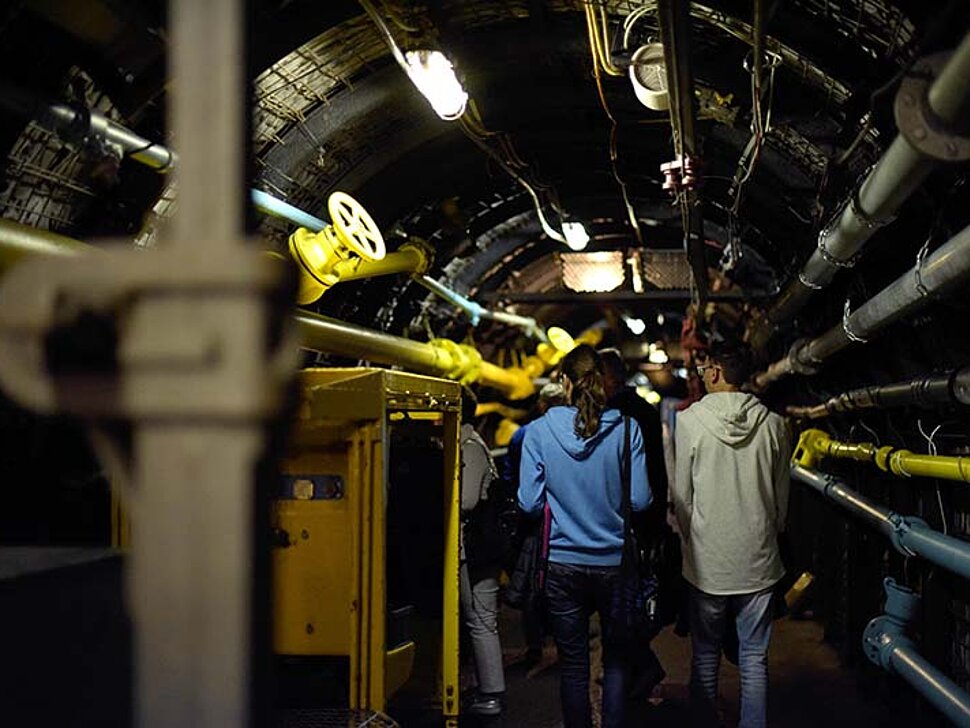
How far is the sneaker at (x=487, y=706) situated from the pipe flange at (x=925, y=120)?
5219mm

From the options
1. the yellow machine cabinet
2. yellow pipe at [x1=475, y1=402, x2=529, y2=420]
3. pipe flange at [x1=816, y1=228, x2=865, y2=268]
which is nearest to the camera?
the yellow machine cabinet

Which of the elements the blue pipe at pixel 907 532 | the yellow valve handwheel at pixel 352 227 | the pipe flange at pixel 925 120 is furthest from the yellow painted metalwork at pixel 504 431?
the pipe flange at pixel 925 120

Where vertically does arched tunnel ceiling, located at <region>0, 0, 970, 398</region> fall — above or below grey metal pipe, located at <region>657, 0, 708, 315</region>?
above

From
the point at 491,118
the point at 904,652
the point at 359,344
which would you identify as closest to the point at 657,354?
the point at 491,118

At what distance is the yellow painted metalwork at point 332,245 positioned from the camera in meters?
6.41

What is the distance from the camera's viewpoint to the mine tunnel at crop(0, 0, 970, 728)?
63.4 inches

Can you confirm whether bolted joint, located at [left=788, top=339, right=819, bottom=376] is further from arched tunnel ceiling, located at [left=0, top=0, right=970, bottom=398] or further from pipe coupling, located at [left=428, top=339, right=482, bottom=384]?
pipe coupling, located at [left=428, top=339, right=482, bottom=384]

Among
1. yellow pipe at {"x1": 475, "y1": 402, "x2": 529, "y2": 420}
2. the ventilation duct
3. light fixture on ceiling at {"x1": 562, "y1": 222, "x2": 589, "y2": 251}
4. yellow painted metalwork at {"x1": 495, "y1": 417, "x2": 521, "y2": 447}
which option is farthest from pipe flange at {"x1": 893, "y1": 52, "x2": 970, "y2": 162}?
yellow painted metalwork at {"x1": 495, "y1": 417, "x2": 521, "y2": 447}

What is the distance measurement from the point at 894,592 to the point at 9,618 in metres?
5.53

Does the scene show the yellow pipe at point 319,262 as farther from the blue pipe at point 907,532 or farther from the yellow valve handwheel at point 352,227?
the blue pipe at point 907,532

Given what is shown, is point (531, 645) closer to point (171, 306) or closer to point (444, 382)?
point (444, 382)

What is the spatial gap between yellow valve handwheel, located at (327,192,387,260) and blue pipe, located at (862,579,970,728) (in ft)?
13.4

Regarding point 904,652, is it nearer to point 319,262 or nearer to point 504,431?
point 319,262

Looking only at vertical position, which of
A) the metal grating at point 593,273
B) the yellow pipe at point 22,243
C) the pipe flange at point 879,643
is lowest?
the pipe flange at point 879,643
